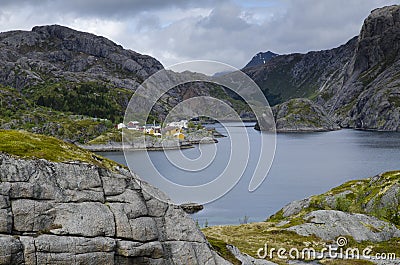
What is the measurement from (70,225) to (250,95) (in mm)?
24687

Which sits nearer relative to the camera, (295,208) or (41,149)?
(41,149)

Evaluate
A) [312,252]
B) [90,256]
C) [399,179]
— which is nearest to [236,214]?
[399,179]

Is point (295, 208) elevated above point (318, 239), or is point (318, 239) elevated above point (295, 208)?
point (318, 239)

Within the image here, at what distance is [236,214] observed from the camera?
102m

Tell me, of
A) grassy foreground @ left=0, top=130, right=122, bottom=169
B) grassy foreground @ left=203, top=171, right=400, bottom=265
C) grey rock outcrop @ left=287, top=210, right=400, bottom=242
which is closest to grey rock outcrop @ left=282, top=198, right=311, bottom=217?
grassy foreground @ left=203, top=171, right=400, bottom=265

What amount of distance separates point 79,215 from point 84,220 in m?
0.43

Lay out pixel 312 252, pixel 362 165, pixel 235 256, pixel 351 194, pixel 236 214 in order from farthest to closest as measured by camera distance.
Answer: pixel 362 165
pixel 236 214
pixel 351 194
pixel 312 252
pixel 235 256

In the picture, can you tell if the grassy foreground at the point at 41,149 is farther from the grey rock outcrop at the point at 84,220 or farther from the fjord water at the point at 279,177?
the fjord water at the point at 279,177

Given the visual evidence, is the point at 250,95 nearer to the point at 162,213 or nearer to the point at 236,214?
the point at 162,213

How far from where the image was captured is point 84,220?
27.4 meters

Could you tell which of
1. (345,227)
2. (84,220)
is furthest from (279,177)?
(84,220)

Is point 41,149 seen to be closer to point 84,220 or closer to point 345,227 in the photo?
point 84,220

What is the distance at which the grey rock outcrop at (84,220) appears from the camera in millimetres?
25766

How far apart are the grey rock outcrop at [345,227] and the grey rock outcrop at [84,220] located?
2983 cm
